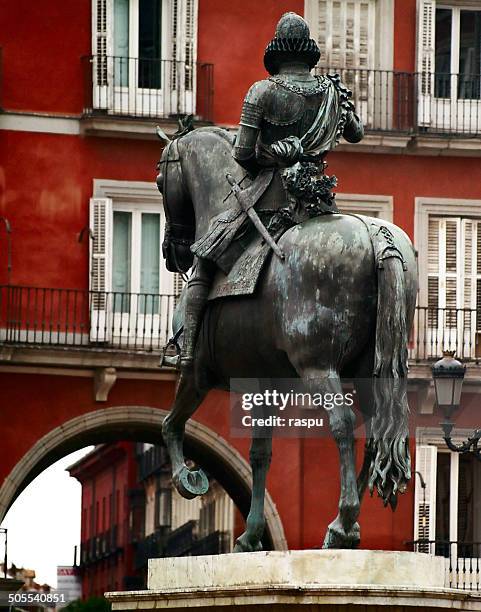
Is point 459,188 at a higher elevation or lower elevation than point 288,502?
higher

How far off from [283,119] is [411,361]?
1919 centimetres

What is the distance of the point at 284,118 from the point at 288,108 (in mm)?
67

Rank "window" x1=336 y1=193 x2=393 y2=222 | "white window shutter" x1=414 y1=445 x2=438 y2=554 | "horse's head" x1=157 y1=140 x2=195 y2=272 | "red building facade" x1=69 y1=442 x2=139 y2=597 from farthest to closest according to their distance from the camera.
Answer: "red building facade" x1=69 y1=442 x2=139 y2=597, "window" x1=336 y1=193 x2=393 y2=222, "white window shutter" x1=414 y1=445 x2=438 y2=554, "horse's head" x1=157 y1=140 x2=195 y2=272

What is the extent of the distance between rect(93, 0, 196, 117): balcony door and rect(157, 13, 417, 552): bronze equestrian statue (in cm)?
1785

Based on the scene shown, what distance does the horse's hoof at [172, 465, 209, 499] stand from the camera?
625 inches

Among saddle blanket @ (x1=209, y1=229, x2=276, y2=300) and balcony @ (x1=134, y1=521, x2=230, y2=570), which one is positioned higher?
balcony @ (x1=134, y1=521, x2=230, y2=570)

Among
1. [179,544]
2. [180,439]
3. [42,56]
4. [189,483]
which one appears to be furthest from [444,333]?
[179,544]

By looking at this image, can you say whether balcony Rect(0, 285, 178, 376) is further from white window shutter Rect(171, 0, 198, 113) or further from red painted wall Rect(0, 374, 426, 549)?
white window shutter Rect(171, 0, 198, 113)

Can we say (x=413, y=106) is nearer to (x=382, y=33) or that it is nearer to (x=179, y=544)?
(x=382, y=33)

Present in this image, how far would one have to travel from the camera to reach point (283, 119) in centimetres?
1577

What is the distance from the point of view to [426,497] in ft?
115

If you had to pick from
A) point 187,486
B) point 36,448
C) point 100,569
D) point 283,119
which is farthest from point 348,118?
point 100,569

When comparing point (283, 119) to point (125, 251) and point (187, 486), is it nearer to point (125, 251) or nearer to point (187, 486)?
point (187, 486)

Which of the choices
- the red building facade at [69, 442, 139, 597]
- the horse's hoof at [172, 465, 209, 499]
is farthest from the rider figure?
the red building facade at [69, 442, 139, 597]
